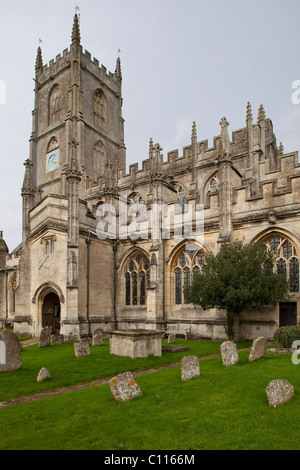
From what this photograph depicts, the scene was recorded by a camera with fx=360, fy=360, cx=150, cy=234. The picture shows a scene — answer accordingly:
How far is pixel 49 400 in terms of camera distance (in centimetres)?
890

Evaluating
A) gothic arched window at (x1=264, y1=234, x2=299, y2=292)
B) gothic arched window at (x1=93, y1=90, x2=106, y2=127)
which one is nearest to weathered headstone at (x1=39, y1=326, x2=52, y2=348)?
gothic arched window at (x1=264, y1=234, x2=299, y2=292)

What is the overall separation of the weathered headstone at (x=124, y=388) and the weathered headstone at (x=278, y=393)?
3040 millimetres

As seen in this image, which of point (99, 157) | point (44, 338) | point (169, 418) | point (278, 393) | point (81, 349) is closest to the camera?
point (169, 418)

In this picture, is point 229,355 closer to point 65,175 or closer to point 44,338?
point 44,338

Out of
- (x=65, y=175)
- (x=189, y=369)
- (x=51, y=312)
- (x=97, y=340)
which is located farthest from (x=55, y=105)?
(x=189, y=369)

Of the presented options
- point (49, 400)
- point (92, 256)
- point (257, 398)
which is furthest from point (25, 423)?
point (92, 256)

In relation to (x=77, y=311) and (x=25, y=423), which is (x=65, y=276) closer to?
(x=77, y=311)

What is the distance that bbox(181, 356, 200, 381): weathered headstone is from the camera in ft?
32.2

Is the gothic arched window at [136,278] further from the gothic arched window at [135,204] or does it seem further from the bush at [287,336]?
the bush at [287,336]

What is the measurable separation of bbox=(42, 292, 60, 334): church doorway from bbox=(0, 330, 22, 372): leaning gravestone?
12.7 meters

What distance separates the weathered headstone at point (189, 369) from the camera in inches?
387

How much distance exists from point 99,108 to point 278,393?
41.3 m

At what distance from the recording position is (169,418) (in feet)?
22.9

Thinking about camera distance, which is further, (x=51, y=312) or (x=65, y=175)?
(x=65, y=175)
